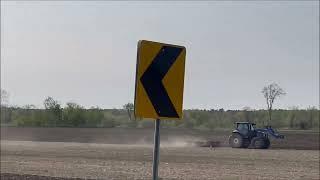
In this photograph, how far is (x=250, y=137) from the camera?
1823 inches

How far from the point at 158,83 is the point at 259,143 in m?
38.9

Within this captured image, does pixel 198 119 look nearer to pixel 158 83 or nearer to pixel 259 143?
pixel 259 143

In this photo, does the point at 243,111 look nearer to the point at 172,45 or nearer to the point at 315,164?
the point at 315,164

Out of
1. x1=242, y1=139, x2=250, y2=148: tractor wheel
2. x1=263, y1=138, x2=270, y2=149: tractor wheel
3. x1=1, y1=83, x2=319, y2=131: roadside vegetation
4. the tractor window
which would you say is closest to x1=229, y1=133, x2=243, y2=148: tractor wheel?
x1=242, y1=139, x2=250, y2=148: tractor wheel

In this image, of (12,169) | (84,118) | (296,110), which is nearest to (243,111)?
(296,110)

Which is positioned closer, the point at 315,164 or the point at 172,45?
the point at 172,45

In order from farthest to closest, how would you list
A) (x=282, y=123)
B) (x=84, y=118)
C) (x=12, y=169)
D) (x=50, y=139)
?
(x=282, y=123) → (x=84, y=118) → (x=50, y=139) → (x=12, y=169)

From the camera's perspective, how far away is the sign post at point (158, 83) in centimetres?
689

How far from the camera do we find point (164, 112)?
23.1ft

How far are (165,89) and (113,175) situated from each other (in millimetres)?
15017

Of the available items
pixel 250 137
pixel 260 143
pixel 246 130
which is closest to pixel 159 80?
pixel 260 143

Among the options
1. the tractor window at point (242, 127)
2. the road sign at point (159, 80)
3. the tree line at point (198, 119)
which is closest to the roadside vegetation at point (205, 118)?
the tree line at point (198, 119)

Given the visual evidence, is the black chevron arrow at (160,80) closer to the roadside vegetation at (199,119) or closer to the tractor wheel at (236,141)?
the tractor wheel at (236,141)

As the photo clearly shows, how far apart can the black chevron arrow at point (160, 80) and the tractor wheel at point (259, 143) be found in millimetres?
38599
